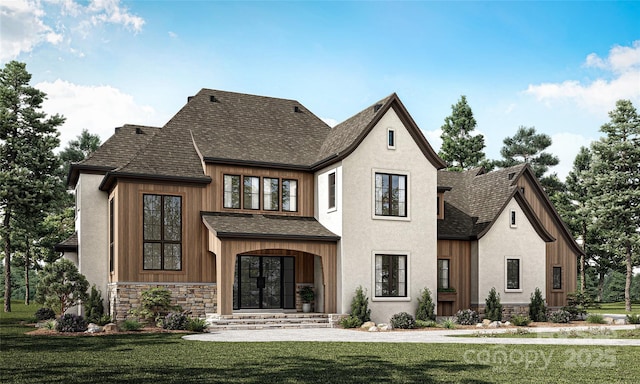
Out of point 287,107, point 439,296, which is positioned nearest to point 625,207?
point 439,296

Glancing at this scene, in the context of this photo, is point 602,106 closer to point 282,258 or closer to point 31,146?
point 282,258

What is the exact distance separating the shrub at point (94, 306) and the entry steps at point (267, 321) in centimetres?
410

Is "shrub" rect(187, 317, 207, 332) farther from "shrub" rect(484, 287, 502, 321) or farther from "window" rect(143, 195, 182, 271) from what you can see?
"shrub" rect(484, 287, 502, 321)

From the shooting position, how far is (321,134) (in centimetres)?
2822

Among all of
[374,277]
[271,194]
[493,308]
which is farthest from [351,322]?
[493,308]

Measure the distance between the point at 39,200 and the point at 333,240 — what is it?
18.0 metres

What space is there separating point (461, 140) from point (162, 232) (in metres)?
31.5

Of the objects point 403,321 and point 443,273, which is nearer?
point 403,321

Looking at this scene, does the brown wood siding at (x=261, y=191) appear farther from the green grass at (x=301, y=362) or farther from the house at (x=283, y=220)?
the green grass at (x=301, y=362)

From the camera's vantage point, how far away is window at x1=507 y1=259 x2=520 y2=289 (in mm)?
27234

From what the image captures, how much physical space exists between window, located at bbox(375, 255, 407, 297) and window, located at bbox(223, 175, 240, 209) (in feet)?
19.3

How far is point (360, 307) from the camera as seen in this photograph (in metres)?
23.3

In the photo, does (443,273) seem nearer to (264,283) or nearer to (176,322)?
(264,283)

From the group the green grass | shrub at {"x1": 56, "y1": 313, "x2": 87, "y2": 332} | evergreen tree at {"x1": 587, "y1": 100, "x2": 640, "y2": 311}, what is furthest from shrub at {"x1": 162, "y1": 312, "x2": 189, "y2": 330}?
evergreen tree at {"x1": 587, "y1": 100, "x2": 640, "y2": 311}
